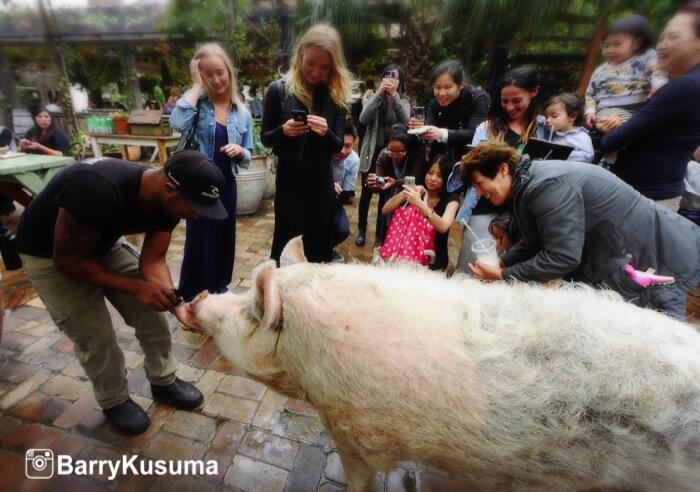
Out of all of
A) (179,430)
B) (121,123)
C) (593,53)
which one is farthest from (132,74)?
(179,430)

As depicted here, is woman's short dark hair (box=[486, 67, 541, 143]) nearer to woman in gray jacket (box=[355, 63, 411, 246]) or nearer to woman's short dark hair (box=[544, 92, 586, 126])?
woman's short dark hair (box=[544, 92, 586, 126])

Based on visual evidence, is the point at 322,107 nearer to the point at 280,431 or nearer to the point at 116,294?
the point at 116,294

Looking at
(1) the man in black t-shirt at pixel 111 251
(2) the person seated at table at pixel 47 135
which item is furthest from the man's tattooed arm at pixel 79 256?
(2) the person seated at table at pixel 47 135

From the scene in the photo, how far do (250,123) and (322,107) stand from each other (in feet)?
3.02

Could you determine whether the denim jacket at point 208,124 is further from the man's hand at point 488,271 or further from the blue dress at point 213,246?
the man's hand at point 488,271

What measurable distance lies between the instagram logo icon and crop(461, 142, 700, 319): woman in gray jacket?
332 cm

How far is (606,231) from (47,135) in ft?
29.7

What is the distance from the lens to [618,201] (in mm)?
2061

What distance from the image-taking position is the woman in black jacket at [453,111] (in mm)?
3707

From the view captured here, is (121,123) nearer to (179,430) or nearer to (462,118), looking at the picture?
(462,118)

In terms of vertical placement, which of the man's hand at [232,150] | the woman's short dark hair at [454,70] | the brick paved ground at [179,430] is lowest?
the brick paved ground at [179,430]

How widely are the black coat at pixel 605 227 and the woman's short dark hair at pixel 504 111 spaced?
127 centimetres

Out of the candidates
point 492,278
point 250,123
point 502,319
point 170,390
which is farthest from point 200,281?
point 502,319

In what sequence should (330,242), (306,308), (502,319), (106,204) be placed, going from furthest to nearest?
(330,242), (106,204), (306,308), (502,319)
